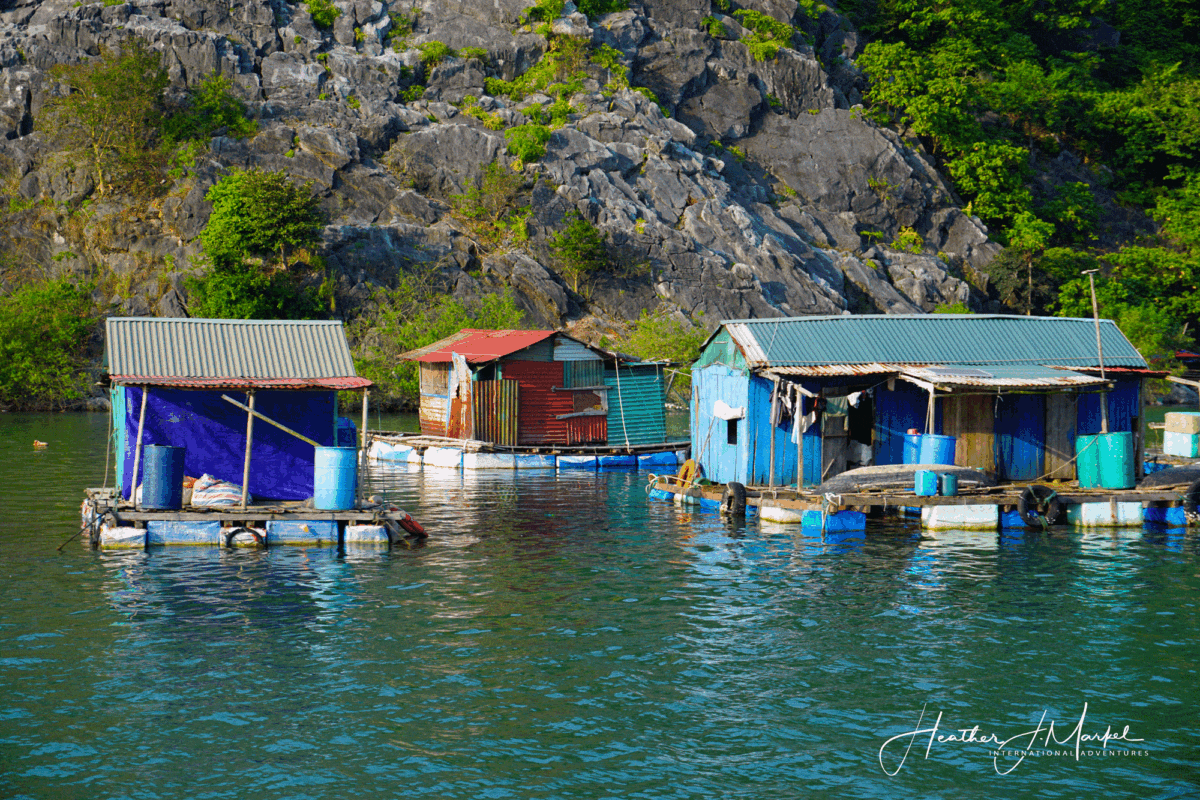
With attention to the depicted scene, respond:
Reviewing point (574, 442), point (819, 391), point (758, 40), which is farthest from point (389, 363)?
point (758, 40)

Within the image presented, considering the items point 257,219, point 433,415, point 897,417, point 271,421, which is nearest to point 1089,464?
point 897,417

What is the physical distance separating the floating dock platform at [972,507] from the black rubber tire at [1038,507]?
35 mm

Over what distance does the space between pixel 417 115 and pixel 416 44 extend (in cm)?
972

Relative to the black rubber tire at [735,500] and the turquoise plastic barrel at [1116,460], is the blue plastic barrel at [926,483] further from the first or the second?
the turquoise plastic barrel at [1116,460]

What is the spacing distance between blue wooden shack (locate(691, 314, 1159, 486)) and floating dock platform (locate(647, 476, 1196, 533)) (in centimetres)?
139

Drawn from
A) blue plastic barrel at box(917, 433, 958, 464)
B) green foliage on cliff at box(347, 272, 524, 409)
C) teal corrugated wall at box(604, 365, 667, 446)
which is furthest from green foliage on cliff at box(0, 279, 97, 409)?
blue plastic barrel at box(917, 433, 958, 464)

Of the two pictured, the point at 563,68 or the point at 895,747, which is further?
the point at 563,68

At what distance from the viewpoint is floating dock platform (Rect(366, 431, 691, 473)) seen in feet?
137

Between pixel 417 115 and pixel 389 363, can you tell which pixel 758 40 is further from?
pixel 389 363

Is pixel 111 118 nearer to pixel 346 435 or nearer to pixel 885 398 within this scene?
pixel 346 435

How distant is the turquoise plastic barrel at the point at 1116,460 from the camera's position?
91.0ft

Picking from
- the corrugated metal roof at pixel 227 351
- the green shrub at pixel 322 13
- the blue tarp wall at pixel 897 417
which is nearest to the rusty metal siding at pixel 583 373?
the blue tarp wall at pixel 897 417

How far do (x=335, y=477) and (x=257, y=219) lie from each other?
169 feet

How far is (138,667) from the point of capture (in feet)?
49.6
